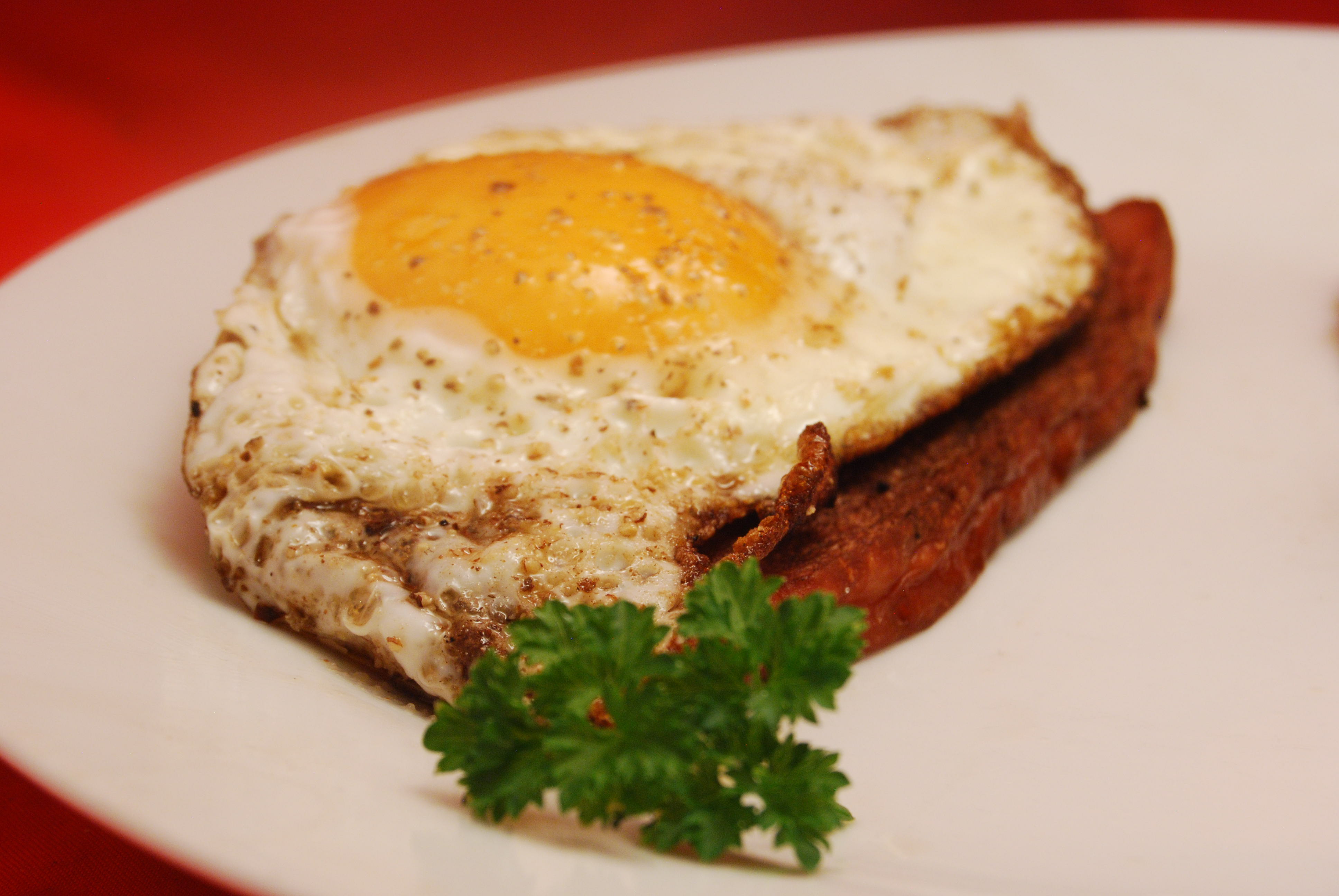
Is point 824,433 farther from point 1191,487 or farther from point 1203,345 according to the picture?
point 1203,345

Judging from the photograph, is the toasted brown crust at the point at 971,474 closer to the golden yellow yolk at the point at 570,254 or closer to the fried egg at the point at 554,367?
the fried egg at the point at 554,367

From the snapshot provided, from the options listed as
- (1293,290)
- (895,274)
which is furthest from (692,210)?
(1293,290)

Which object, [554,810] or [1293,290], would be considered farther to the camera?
[1293,290]

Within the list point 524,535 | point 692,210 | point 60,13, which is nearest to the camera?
point 524,535

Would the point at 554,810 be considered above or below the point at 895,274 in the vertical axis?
below

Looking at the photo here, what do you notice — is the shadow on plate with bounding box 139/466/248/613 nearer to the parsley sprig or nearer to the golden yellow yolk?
the golden yellow yolk

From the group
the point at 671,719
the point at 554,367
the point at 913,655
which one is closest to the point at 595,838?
the point at 671,719
